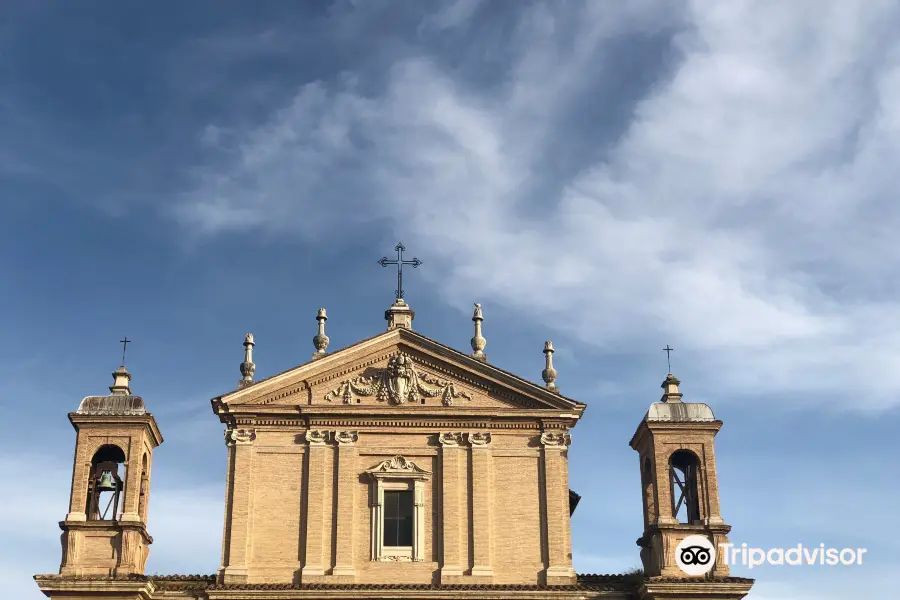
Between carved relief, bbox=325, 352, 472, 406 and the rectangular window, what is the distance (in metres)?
2.06

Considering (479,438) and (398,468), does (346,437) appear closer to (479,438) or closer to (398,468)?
(398,468)

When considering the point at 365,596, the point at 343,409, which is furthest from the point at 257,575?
the point at 343,409

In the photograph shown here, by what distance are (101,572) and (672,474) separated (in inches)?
478

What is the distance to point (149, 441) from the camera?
25391 millimetres

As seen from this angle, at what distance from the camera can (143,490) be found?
24875 millimetres

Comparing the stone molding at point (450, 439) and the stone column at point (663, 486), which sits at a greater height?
the stone molding at point (450, 439)

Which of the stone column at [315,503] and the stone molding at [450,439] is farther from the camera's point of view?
the stone molding at [450,439]

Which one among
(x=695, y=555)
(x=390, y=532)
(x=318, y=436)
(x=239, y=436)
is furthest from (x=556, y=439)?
(x=239, y=436)

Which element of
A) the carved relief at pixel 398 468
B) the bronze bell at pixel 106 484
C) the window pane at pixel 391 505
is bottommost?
the window pane at pixel 391 505

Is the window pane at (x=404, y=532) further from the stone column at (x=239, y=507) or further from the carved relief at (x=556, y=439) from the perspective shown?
the carved relief at (x=556, y=439)

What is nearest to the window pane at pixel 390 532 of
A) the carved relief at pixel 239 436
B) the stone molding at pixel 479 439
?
the stone molding at pixel 479 439

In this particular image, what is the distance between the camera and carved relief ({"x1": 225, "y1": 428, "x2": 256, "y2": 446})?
2473 cm

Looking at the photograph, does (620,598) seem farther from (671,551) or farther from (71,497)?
(71,497)

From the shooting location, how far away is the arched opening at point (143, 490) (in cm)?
2459
